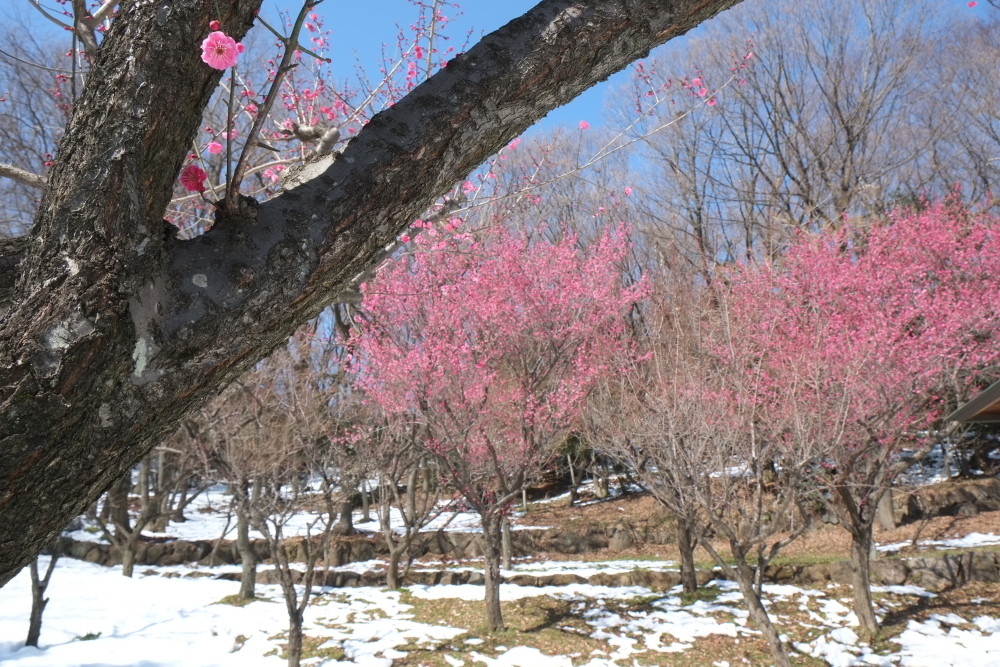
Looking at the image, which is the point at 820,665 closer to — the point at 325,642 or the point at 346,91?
the point at 325,642

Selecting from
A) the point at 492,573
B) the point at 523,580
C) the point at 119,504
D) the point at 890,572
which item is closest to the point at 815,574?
the point at 890,572

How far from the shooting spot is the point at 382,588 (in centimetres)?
997

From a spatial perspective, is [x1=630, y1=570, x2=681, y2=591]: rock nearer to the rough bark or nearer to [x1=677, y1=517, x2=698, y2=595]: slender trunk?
[x1=677, y1=517, x2=698, y2=595]: slender trunk

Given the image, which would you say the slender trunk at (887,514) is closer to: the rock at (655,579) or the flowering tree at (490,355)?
the rock at (655,579)

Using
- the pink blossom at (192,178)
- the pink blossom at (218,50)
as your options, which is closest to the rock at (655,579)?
the pink blossom at (192,178)

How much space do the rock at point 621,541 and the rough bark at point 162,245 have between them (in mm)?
13213

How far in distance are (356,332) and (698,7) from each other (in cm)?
940

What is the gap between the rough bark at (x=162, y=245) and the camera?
3.28ft

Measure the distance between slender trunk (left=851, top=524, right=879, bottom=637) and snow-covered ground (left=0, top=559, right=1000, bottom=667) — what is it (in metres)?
0.24

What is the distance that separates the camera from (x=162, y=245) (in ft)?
3.58

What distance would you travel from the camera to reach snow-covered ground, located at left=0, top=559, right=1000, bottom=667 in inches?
260

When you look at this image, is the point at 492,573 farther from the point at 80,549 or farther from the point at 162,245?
the point at 80,549

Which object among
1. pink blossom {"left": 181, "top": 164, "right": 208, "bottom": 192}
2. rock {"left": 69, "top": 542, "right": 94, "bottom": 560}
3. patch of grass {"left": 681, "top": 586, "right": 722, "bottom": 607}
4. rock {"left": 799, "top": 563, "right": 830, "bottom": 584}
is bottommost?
patch of grass {"left": 681, "top": 586, "right": 722, "bottom": 607}

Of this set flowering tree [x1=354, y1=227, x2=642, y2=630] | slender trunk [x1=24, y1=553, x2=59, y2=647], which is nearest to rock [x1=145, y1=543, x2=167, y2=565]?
slender trunk [x1=24, y1=553, x2=59, y2=647]
